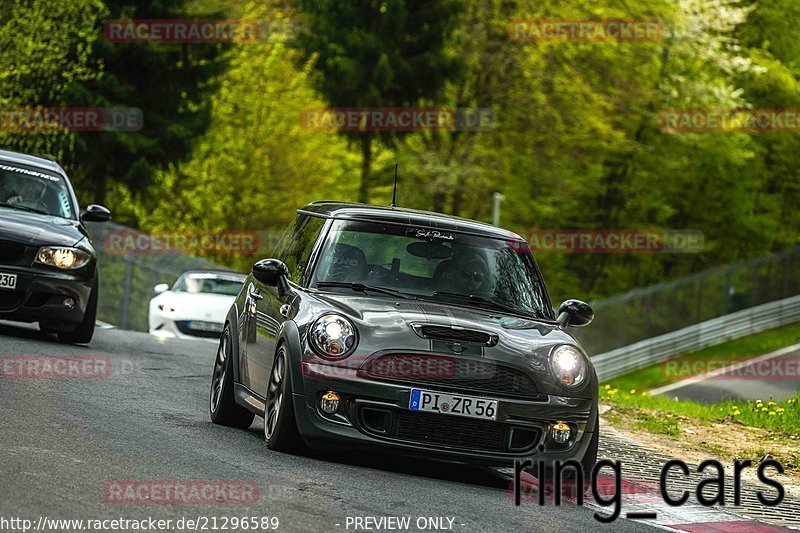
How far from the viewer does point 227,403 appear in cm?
1112

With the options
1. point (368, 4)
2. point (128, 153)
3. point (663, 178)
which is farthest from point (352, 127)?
point (663, 178)

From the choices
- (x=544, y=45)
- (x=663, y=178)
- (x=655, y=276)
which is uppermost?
(x=544, y=45)

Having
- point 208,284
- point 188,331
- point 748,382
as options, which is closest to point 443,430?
point 188,331

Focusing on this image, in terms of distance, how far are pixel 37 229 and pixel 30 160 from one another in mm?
1696

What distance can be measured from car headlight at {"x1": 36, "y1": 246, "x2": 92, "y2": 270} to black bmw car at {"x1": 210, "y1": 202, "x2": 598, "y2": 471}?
5.65m

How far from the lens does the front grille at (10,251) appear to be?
15.3m

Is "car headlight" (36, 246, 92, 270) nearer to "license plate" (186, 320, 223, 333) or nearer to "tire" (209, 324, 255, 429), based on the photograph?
"tire" (209, 324, 255, 429)

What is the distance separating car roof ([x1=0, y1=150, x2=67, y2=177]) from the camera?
16672 mm

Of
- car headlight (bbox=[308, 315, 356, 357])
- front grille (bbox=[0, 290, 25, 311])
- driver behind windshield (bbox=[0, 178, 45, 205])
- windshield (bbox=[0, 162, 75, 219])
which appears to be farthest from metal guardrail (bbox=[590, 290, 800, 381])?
car headlight (bbox=[308, 315, 356, 357])

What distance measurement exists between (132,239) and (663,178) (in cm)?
2847

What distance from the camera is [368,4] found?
41750 mm

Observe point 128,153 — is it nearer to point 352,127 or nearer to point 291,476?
point 352,127

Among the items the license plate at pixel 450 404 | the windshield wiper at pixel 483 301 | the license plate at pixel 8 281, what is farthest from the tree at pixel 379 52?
the license plate at pixel 450 404

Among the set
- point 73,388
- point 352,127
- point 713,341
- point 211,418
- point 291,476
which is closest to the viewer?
point 291,476
